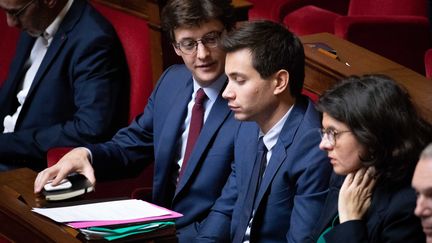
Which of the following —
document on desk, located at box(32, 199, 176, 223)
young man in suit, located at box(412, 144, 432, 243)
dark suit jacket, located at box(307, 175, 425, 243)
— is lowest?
document on desk, located at box(32, 199, 176, 223)

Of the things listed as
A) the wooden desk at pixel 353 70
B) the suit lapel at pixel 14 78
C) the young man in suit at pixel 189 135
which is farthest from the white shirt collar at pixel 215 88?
the suit lapel at pixel 14 78

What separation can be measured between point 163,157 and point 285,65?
32cm

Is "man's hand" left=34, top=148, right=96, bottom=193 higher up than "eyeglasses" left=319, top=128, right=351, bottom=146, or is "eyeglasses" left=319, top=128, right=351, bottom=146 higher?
"eyeglasses" left=319, top=128, right=351, bottom=146

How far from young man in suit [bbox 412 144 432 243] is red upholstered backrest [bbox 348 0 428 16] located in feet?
4.23

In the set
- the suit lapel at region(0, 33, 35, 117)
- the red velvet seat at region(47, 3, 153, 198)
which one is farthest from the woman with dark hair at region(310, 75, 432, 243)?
the suit lapel at region(0, 33, 35, 117)

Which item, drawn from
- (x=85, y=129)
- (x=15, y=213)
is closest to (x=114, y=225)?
(x=15, y=213)

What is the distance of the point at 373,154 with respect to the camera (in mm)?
1125

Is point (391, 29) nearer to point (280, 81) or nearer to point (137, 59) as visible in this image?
point (137, 59)

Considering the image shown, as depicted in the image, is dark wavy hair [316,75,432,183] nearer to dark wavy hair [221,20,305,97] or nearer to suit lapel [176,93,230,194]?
dark wavy hair [221,20,305,97]

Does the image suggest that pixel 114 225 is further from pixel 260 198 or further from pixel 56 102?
pixel 56 102

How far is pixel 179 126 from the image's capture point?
1542 millimetres

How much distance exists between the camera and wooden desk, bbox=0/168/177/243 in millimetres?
1192

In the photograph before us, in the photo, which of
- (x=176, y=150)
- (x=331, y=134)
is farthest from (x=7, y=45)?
(x=331, y=134)

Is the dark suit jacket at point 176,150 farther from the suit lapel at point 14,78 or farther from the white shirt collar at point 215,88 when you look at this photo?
the suit lapel at point 14,78
